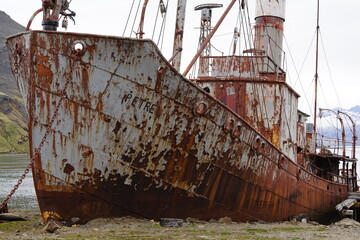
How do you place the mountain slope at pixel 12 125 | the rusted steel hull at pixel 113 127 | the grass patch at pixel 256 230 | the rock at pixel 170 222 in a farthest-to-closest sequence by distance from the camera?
the mountain slope at pixel 12 125, the grass patch at pixel 256 230, the rock at pixel 170 222, the rusted steel hull at pixel 113 127

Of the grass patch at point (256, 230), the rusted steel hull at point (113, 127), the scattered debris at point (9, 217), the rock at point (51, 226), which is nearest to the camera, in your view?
the rock at point (51, 226)

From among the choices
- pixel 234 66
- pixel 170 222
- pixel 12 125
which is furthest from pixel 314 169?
pixel 12 125

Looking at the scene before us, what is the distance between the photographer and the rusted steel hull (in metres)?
10.8

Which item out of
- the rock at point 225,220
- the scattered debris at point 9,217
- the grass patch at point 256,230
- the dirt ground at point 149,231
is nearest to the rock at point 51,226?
the dirt ground at point 149,231

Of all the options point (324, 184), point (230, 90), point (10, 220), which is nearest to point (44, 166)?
point (10, 220)

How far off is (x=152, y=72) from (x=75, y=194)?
3.25 m

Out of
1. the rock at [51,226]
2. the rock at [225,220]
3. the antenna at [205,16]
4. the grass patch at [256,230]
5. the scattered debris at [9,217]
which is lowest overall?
the scattered debris at [9,217]

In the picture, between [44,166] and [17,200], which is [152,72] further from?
[17,200]

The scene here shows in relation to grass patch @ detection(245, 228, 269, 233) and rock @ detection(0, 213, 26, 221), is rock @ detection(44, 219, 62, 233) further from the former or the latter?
grass patch @ detection(245, 228, 269, 233)

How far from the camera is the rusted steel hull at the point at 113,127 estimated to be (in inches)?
424

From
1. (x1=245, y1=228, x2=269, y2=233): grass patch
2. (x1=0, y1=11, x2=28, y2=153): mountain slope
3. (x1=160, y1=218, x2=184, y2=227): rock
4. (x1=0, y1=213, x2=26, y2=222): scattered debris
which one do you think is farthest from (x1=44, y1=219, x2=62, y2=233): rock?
(x1=0, y1=11, x2=28, y2=153): mountain slope

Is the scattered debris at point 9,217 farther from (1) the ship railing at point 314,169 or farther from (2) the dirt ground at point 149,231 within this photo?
(1) the ship railing at point 314,169

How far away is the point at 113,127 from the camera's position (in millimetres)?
10984

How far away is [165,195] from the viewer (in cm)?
1180
